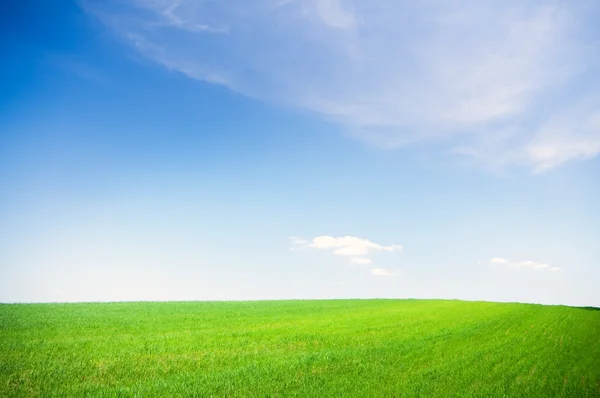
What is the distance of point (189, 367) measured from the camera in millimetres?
14914

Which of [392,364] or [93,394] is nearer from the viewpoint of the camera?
[93,394]

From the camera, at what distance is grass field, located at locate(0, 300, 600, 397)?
41.7 feet

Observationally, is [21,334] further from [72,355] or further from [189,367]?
[189,367]

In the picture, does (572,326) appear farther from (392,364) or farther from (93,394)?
(93,394)

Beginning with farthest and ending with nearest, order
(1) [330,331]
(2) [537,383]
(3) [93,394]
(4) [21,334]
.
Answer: (1) [330,331] → (4) [21,334] → (2) [537,383] → (3) [93,394]

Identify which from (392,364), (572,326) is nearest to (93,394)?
(392,364)

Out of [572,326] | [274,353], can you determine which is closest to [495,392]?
[274,353]

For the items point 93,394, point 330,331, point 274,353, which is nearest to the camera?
point 93,394

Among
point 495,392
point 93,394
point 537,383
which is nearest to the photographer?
point 93,394

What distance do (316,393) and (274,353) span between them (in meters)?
5.96

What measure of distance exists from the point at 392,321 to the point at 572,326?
1528cm

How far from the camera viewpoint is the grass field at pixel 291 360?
12711mm

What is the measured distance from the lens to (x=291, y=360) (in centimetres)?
1600

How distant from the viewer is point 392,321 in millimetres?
30000
